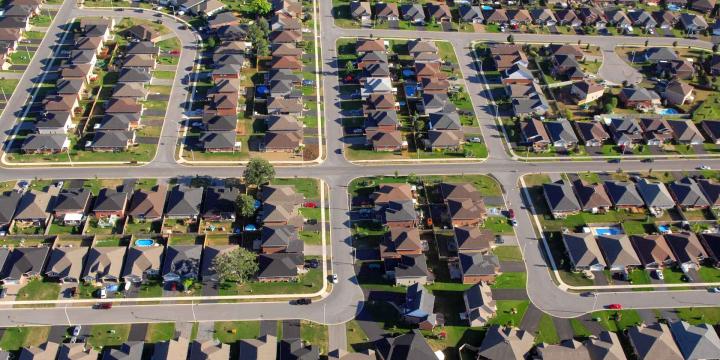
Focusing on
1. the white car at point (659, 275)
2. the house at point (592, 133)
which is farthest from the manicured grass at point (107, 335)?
the house at point (592, 133)

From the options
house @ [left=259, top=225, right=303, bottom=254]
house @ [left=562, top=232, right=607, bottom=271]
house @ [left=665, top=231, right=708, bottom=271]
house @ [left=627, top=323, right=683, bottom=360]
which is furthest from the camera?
house @ [left=665, top=231, right=708, bottom=271]

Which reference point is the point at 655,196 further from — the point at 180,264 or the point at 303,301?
the point at 180,264

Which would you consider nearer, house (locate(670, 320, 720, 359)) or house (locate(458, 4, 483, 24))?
house (locate(670, 320, 720, 359))

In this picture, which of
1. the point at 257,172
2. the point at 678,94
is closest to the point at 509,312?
the point at 257,172

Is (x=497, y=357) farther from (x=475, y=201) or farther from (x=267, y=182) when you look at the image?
(x=267, y=182)

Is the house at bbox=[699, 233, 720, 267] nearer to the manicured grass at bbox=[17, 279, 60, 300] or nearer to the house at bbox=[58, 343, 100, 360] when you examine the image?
the house at bbox=[58, 343, 100, 360]

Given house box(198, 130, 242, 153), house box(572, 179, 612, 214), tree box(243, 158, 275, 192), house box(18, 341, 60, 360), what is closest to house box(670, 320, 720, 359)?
house box(572, 179, 612, 214)

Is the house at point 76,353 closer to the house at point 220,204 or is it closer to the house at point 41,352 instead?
the house at point 41,352
